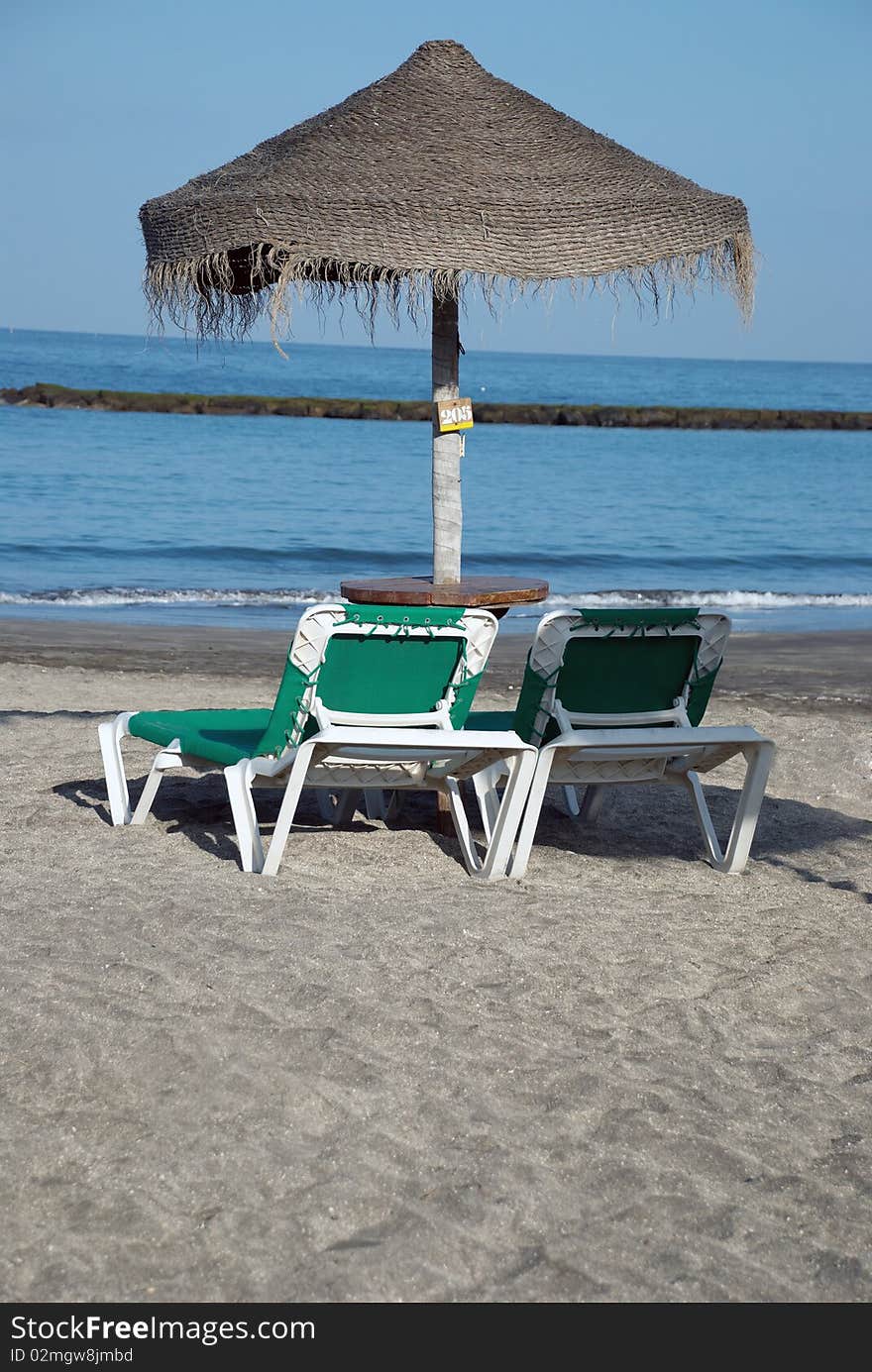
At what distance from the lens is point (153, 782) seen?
4.89 metres

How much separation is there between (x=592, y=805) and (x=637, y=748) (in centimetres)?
93

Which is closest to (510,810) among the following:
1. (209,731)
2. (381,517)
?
(209,731)

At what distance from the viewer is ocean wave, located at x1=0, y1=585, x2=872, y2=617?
13820 millimetres

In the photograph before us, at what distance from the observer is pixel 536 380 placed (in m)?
85.9

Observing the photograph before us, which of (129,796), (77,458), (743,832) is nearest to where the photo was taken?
(743,832)

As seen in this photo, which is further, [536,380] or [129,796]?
[536,380]

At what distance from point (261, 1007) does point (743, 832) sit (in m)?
1.92

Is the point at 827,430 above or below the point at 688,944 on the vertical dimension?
below

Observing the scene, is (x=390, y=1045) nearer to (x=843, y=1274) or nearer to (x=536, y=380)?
(x=843, y=1274)

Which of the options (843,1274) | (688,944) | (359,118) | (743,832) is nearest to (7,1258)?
(843,1274)

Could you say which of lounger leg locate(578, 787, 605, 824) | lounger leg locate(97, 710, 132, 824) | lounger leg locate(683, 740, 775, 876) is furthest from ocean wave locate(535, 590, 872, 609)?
lounger leg locate(97, 710, 132, 824)

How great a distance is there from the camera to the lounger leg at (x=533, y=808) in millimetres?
4375

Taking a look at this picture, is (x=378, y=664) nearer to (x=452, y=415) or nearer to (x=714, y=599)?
(x=452, y=415)

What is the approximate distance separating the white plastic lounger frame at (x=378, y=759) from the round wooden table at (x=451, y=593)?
0.36 meters
